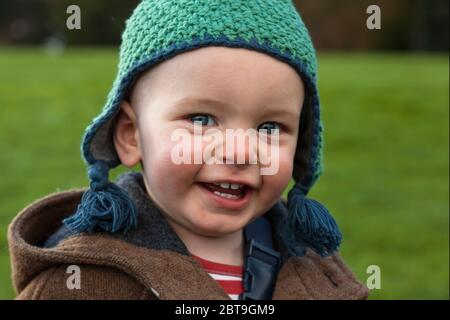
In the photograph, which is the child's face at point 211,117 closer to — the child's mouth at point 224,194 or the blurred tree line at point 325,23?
the child's mouth at point 224,194

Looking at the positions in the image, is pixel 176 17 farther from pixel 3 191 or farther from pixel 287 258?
pixel 3 191

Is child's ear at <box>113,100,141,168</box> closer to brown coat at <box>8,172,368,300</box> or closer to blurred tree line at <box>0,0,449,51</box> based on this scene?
brown coat at <box>8,172,368,300</box>

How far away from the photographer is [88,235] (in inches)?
89.0

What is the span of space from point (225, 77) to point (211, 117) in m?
0.11

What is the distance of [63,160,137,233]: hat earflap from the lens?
2223mm

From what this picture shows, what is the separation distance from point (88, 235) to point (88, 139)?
0.84 feet

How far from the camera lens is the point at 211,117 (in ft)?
7.04

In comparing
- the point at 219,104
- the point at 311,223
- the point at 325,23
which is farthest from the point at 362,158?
the point at 325,23

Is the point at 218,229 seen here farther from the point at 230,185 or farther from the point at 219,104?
the point at 219,104

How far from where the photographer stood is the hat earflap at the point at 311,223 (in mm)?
2455

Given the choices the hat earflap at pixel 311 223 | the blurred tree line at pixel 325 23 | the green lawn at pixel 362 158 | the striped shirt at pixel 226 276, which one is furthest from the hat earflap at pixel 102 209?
the blurred tree line at pixel 325 23

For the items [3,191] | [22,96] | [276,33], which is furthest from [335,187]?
[22,96]

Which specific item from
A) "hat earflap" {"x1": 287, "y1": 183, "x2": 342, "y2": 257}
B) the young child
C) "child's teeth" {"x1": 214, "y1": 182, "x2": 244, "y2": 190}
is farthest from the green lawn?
"child's teeth" {"x1": 214, "y1": 182, "x2": 244, "y2": 190}

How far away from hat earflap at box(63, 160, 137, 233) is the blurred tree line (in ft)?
58.3
